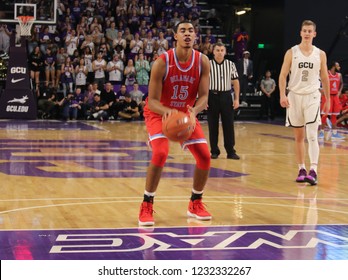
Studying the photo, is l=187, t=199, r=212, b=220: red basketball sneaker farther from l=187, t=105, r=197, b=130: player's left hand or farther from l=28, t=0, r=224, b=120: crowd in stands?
l=28, t=0, r=224, b=120: crowd in stands

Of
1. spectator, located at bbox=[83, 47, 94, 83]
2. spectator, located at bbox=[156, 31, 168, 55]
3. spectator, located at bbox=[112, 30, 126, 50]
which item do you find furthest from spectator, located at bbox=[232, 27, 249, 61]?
spectator, located at bbox=[83, 47, 94, 83]

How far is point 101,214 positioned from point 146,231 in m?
0.96

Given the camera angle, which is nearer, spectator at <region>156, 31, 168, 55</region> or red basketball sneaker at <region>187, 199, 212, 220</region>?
red basketball sneaker at <region>187, 199, 212, 220</region>

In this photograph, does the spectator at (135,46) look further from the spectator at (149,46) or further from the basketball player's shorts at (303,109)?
the basketball player's shorts at (303,109)

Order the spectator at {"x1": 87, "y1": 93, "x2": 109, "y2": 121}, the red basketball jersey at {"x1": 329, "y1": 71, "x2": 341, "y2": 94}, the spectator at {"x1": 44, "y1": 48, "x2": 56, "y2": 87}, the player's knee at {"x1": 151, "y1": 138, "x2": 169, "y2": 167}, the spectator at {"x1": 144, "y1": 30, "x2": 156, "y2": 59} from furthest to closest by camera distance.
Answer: the spectator at {"x1": 144, "y1": 30, "x2": 156, "y2": 59}
the spectator at {"x1": 44, "y1": 48, "x2": 56, "y2": 87}
the spectator at {"x1": 87, "y1": 93, "x2": 109, "y2": 121}
the red basketball jersey at {"x1": 329, "y1": 71, "x2": 341, "y2": 94}
the player's knee at {"x1": 151, "y1": 138, "x2": 169, "y2": 167}

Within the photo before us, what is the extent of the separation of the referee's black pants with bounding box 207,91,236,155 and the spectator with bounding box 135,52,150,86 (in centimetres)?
1163

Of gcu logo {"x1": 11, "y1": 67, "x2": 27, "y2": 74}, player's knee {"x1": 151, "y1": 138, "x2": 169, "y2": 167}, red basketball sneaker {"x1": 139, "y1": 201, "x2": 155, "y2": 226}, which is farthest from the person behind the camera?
gcu logo {"x1": 11, "y1": 67, "x2": 27, "y2": 74}

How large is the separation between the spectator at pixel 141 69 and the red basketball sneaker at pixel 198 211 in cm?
1745

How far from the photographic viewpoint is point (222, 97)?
508 inches

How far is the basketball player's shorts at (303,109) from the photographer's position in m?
9.54

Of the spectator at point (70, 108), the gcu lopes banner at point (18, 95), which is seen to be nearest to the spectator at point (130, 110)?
the spectator at point (70, 108)

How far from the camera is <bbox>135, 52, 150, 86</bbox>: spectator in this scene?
24.3 m

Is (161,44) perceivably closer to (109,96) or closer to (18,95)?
(109,96)

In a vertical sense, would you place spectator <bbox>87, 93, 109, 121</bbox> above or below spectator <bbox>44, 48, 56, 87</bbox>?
below
